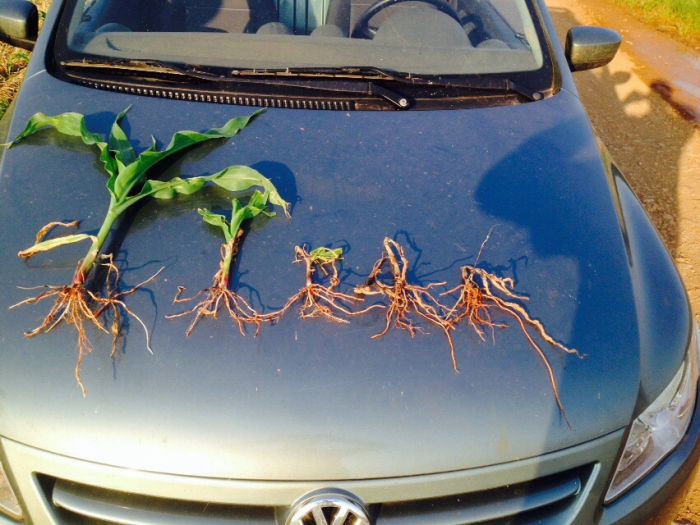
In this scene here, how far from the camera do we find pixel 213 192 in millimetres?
2121

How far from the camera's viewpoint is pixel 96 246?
1.88 metres

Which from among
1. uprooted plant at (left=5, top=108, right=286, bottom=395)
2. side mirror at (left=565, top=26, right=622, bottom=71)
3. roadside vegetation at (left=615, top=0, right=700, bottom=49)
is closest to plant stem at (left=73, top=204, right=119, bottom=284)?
uprooted plant at (left=5, top=108, right=286, bottom=395)

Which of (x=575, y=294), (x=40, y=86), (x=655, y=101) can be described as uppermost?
(x=655, y=101)

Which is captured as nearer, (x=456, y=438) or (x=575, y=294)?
(x=456, y=438)

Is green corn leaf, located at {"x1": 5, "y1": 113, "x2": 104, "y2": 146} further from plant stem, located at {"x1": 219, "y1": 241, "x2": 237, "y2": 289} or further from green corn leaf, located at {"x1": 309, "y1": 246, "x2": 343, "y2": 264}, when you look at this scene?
green corn leaf, located at {"x1": 309, "y1": 246, "x2": 343, "y2": 264}

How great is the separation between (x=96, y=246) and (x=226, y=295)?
354 mm

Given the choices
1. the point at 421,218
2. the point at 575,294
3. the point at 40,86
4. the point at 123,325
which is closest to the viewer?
the point at 123,325

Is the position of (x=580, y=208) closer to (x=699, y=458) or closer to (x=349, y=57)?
(x=699, y=458)

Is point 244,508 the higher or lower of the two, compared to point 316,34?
lower

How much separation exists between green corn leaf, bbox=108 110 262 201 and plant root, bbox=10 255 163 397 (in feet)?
1.01

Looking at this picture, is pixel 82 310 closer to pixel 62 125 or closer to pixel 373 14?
pixel 62 125

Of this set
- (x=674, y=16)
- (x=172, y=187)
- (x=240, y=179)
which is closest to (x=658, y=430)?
(x=240, y=179)


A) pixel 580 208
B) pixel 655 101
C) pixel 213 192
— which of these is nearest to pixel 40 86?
pixel 213 192

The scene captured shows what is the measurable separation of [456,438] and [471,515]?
0.58ft
